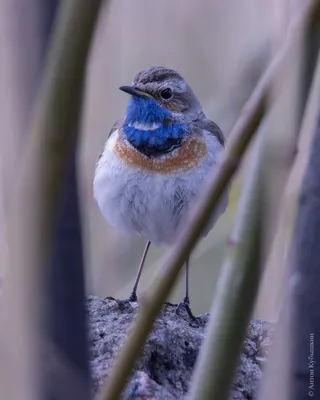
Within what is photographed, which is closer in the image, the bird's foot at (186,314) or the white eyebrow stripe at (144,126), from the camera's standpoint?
the bird's foot at (186,314)

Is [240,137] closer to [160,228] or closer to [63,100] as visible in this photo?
[63,100]

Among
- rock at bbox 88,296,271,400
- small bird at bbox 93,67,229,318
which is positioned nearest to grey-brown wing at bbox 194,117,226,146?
small bird at bbox 93,67,229,318

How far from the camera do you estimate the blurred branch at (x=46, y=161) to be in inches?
28.2

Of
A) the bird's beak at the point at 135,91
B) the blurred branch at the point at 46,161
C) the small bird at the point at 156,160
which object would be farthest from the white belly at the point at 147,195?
the blurred branch at the point at 46,161

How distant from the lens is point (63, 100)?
73cm

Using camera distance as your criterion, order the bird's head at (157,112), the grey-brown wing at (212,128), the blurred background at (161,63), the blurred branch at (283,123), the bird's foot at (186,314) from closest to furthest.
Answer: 1. the blurred branch at (283,123)
2. the bird's foot at (186,314)
3. the blurred background at (161,63)
4. the bird's head at (157,112)
5. the grey-brown wing at (212,128)

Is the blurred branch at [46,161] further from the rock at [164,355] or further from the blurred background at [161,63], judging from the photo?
the blurred background at [161,63]

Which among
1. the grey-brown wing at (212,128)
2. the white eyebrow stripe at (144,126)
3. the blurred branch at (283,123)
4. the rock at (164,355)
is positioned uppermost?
the grey-brown wing at (212,128)

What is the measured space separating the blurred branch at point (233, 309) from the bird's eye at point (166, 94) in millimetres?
2375

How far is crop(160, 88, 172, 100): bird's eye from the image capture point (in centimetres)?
325

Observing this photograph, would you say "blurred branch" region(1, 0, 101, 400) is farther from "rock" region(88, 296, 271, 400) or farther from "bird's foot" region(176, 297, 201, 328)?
"bird's foot" region(176, 297, 201, 328)

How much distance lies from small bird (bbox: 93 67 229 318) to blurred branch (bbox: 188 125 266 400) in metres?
1.83

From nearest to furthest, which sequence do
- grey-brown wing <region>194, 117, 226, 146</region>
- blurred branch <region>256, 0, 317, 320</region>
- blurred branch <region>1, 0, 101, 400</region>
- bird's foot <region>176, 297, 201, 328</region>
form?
blurred branch <region>1, 0, 101, 400</region>
blurred branch <region>256, 0, 317, 320</region>
bird's foot <region>176, 297, 201, 328</region>
grey-brown wing <region>194, 117, 226, 146</region>

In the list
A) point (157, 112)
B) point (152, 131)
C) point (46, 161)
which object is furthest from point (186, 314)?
point (46, 161)
